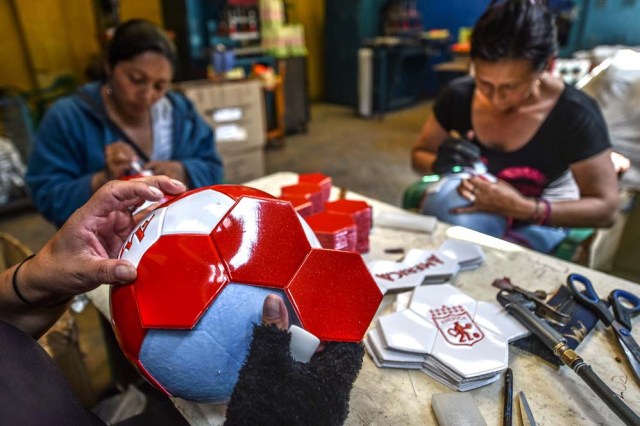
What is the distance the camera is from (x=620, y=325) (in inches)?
32.6

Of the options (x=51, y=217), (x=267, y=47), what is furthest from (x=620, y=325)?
(x=267, y=47)

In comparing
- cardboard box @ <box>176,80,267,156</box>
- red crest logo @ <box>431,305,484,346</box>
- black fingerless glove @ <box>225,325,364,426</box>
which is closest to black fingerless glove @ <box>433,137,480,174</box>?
red crest logo @ <box>431,305,484,346</box>

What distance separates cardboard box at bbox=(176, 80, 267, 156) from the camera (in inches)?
123

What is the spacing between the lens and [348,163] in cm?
429

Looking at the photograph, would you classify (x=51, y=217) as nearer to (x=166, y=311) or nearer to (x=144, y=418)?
(x=144, y=418)

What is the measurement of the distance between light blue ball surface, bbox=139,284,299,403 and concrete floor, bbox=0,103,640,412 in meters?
0.93

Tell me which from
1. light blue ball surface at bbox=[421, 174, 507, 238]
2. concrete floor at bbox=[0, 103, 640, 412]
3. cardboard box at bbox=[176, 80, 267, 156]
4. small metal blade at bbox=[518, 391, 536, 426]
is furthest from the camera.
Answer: cardboard box at bbox=[176, 80, 267, 156]

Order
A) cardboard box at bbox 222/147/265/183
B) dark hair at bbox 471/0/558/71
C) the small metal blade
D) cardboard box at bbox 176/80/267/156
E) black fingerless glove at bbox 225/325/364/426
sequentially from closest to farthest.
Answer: black fingerless glove at bbox 225/325/364/426
the small metal blade
dark hair at bbox 471/0/558/71
cardboard box at bbox 176/80/267/156
cardboard box at bbox 222/147/265/183

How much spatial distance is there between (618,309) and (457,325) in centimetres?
33

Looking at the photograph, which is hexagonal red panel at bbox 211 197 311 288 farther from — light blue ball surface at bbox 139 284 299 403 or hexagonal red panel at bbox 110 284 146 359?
hexagonal red panel at bbox 110 284 146 359

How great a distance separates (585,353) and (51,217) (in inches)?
61.0

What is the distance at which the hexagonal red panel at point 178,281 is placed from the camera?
57cm

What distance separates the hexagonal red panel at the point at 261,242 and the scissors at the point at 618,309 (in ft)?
1.96

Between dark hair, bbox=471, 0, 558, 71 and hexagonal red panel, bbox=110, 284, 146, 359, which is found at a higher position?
dark hair, bbox=471, 0, 558, 71
